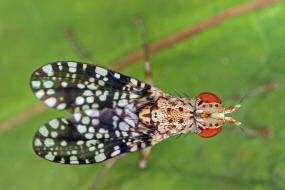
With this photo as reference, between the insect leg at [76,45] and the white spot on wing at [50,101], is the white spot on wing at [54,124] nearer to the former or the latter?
the white spot on wing at [50,101]

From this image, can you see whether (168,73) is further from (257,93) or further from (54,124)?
(54,124)

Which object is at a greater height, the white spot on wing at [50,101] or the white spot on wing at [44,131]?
the white spot on wing at [50,101]

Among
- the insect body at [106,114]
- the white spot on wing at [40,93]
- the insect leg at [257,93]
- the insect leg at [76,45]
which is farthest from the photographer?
the insect leg at [76,45]

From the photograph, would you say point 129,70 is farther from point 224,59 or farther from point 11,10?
point 11,10

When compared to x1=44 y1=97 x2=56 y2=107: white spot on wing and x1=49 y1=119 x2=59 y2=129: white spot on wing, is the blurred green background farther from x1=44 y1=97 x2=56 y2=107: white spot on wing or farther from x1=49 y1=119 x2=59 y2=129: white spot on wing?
x1=49 y1=119 x2=59 y2=129: white spot on wing

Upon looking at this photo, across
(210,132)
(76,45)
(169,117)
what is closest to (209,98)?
(210,132)

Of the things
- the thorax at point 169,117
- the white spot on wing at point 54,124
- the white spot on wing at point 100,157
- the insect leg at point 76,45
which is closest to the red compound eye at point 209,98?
the thorax at point 169,117

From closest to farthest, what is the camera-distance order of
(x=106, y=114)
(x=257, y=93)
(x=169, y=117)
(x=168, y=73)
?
(x=257, y=93), (x=169, y=117), (x=106, y=114), (x=168, y=73)
